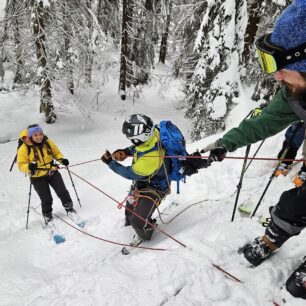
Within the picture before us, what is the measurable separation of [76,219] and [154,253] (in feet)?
11.7

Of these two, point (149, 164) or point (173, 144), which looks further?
point (173, 144)

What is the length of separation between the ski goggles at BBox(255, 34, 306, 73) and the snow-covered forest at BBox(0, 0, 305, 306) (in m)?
2.03

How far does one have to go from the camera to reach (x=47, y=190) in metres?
7.07

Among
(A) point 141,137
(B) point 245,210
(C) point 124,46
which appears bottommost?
(B) point 245,210

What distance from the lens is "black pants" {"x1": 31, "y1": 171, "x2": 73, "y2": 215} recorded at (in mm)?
6973

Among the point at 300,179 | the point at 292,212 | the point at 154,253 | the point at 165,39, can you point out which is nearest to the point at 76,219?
the point at 154,253

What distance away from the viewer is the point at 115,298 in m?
3.00

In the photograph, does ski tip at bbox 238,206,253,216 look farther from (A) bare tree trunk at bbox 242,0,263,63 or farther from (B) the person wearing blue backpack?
(A) bare tree trunk at bbox 242,0,263,63

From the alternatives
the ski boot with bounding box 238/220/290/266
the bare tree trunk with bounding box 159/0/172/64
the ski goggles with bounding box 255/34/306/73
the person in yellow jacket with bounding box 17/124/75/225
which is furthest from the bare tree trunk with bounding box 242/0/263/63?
the bare tree trunk with bounding box 159/0/172/64

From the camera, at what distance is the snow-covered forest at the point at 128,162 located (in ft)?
10.5

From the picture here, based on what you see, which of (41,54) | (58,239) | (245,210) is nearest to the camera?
(245,210)

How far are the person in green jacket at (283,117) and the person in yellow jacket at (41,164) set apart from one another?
13.7 ft

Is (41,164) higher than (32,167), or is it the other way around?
(32,167)

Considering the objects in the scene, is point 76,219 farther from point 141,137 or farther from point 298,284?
point 298,284
